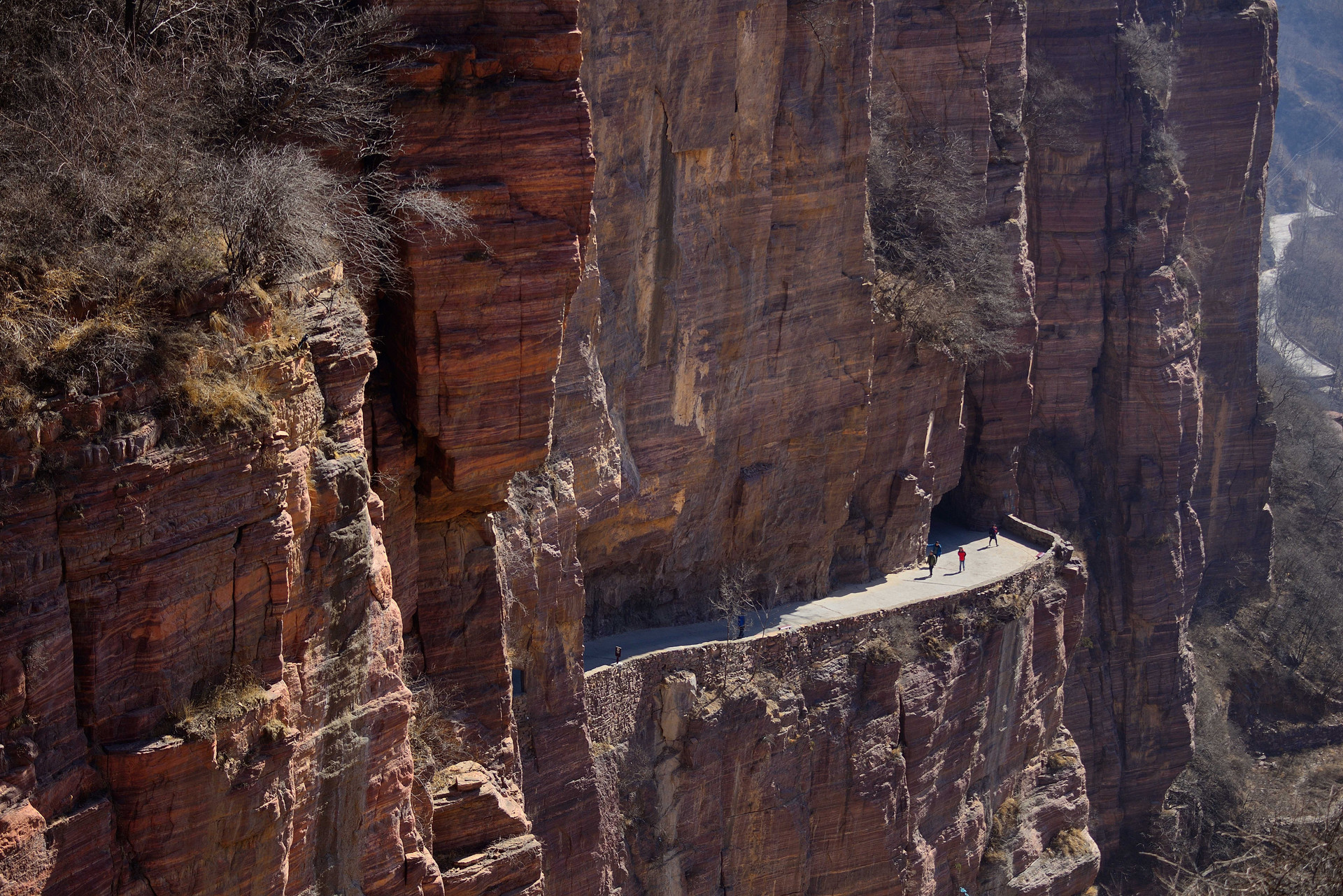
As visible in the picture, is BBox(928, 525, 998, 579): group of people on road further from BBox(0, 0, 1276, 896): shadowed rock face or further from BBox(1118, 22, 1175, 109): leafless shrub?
BBox(1118, 22, 1175, 109): leafless shrub

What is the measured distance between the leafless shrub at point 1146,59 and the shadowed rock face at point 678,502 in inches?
23.0

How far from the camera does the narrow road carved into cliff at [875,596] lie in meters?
27.4

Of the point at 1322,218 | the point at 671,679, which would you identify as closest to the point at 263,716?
the point at 671,679

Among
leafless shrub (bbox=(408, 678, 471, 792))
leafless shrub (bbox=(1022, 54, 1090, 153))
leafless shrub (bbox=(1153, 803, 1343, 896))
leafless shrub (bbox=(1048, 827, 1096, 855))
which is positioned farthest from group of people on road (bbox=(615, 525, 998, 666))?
leafless shrub (bbox=(1153, 803, 1343, 896))

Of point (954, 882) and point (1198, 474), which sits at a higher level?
point (1198, 474)

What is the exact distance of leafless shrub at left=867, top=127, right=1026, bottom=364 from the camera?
113 ft

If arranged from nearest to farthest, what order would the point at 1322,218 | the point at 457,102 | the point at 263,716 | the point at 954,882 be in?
the point at 263,716 < the point at 457,102 < the point at 954,882 < the point at 1322,218

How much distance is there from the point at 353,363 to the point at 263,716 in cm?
365

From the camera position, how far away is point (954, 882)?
3256cm

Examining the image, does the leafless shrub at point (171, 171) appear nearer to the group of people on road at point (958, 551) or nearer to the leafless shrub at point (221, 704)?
the leafless shrub at point (221, 704)

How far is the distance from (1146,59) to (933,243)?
1528 cm

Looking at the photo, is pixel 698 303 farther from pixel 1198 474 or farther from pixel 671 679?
pixel 1198 474

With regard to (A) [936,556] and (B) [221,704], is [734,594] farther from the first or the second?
(B) [221,704]

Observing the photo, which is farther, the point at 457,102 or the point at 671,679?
the point at 671,679
